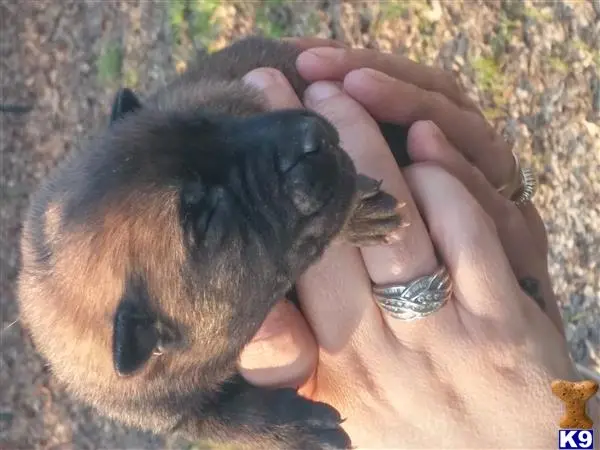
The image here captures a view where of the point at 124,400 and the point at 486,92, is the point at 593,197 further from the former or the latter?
the point at 124,400

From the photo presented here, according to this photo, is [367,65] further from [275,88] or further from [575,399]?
[575,399]

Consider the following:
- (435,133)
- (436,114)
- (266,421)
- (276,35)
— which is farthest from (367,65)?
(276,35)

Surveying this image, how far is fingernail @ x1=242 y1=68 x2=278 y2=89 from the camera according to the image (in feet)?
8.14

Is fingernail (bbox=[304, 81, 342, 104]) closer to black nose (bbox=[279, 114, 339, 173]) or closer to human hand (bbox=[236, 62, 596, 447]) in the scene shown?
human hand (bbox=[236, 62, 596, 447])

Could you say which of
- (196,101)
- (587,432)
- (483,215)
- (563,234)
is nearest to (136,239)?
(196,101)

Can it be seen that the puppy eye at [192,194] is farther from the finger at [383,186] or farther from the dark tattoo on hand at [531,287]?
the dark tattoo on hand at [531,287]

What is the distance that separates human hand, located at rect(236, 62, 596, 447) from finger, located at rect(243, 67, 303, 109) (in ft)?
0.52

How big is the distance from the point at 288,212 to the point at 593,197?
2.24 m

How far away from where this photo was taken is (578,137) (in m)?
3.72

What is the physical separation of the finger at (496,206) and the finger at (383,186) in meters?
0.16

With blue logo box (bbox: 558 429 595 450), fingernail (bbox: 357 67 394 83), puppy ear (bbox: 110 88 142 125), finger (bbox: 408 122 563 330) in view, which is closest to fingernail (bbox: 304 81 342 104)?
fingernail (bbox: 357 67 394 83)

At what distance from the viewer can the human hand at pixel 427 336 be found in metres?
2.14

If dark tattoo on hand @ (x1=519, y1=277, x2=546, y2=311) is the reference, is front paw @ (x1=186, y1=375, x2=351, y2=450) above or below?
below

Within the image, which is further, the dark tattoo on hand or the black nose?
→ the dark tattoo on hand
